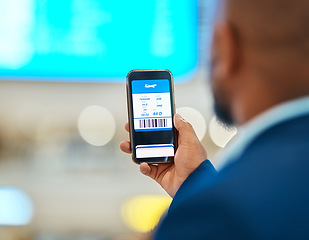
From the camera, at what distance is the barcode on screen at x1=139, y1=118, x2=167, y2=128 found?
3.63ft

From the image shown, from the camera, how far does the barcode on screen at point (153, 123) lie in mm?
1106

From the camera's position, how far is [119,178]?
13.8 ft

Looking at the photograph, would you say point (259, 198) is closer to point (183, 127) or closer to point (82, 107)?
point (183, 127)

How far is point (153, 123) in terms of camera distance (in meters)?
1.11

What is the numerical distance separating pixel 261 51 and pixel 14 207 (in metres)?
3.41

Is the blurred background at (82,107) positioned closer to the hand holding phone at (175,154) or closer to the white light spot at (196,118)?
the white light spot at (196,118)

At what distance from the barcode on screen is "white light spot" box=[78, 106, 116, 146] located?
3.25 meters

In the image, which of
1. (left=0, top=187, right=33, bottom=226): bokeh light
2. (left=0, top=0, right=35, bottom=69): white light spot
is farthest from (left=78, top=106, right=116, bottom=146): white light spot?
(left=0, top=0, right=35, bottom=69): white light spot

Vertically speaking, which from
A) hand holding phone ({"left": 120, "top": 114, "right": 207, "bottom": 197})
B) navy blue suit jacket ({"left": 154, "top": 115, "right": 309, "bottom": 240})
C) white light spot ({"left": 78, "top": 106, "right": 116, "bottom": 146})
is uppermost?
navy blue suit jacket ({"left": 154, "top": 115, "right": 309, "bottom": 240})

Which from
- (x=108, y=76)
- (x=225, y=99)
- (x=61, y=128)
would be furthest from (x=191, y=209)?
(x=61, y=128)

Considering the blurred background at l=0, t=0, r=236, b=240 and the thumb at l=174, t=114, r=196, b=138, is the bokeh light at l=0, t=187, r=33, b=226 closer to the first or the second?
the blurred background at l=0, t=0, r=236, b=240

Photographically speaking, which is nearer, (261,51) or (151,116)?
(261,51)

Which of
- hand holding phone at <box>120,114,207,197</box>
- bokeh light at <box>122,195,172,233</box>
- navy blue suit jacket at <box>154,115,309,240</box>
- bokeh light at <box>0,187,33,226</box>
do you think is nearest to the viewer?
navy blue suit jacket at <box>154,115,309,240</box>

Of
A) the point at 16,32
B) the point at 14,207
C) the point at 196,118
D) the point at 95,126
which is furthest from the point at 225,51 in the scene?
the point at 95,126
